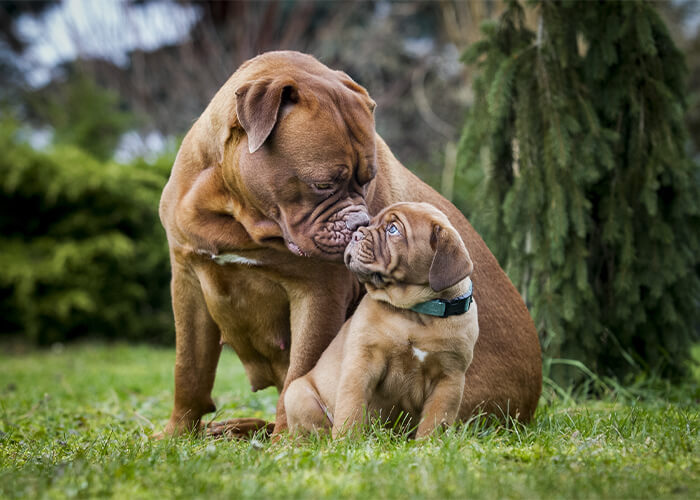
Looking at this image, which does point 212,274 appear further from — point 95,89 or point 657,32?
point 95,89

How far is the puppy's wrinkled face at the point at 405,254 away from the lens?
3.43 meters

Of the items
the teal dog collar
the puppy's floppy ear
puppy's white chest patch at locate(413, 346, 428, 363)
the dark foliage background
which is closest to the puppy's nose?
the puppy's floppy ear

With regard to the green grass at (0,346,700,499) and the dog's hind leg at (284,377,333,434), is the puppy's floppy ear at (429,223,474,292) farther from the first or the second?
the dog's hind leg at (284,377,333,434)

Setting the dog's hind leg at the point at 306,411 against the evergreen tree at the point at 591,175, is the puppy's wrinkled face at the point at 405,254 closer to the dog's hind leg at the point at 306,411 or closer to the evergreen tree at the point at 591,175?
the dog's hind leg at the point at 306,411

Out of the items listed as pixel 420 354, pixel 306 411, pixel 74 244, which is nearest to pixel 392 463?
pixel 420 354

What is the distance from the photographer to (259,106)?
132 inches

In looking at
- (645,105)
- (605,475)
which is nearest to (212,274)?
(605,475)

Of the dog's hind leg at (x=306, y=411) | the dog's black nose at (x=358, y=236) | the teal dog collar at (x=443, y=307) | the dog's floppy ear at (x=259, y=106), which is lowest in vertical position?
the dog's hind leg at (x=306, y=411)

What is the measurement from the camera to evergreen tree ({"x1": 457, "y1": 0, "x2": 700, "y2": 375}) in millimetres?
5141

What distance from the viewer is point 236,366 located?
984cm

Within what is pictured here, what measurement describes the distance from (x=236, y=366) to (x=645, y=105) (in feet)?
21.5

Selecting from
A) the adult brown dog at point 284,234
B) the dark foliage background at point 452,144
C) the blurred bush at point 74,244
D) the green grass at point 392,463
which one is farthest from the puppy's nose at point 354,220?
the blurred bush at point 74,244

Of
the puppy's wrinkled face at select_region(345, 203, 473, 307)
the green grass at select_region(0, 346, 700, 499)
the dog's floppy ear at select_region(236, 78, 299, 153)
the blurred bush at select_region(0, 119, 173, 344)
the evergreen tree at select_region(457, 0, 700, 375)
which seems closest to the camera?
the green grass at select_region(0, 346, 700, 499)

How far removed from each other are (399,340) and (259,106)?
4.32ft
